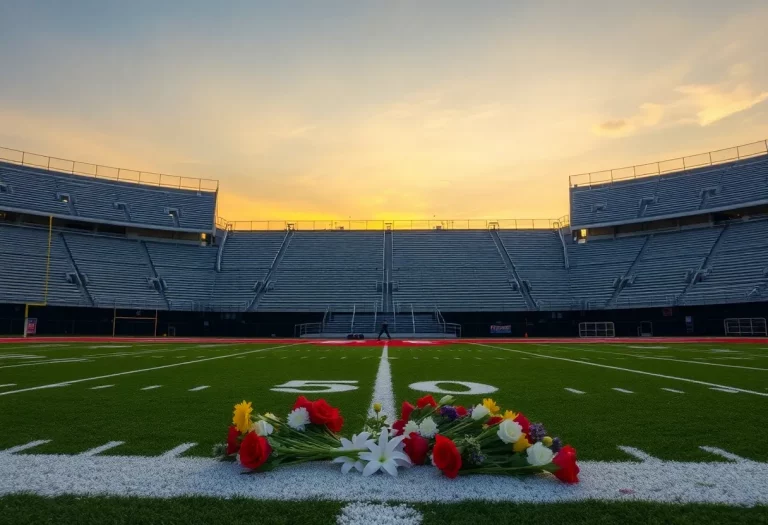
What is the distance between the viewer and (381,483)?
246 cm

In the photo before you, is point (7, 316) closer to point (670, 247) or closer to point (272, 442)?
point (272, 442)

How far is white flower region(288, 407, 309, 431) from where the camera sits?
9.78 feet

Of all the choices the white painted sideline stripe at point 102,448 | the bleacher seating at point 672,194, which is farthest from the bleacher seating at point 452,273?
the white painted sideline stripe at point 102,448

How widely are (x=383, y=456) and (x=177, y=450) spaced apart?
55.6 inches

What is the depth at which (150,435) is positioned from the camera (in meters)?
3.59

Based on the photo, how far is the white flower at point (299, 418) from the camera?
9.78ft

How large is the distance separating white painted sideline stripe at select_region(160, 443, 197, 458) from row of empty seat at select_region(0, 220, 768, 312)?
3033 centimetres

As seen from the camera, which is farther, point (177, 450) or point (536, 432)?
point (177, 450)

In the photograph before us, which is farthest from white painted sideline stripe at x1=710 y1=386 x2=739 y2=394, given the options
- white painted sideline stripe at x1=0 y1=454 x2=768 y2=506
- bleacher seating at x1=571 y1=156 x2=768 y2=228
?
bleacher seating at x1=571 y1=156 x2=768 y2=228

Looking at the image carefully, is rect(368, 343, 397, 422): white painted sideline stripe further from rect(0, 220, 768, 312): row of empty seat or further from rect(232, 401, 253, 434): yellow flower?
rect(0, 220, 768, 312): row of empty seat

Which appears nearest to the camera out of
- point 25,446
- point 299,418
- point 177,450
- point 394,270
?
point 299,418

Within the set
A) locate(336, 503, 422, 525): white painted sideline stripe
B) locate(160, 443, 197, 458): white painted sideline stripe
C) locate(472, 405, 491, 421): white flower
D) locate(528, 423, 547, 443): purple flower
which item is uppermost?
Result: locate(472, 405, 491, 421): white flower

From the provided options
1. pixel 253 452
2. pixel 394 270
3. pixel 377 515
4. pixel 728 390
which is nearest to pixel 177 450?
pixel 253 452

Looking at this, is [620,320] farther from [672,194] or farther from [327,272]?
[327,272]
